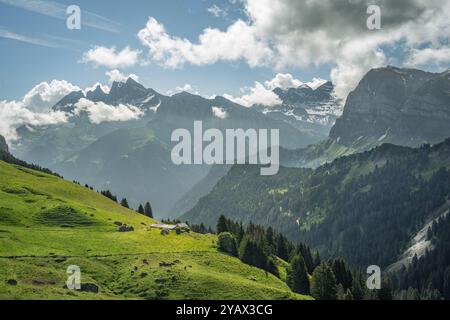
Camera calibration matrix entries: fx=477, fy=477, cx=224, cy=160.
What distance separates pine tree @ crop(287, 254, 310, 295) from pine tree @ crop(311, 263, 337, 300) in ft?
8.61

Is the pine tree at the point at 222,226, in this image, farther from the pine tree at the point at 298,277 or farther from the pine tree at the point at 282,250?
the pine tree at the point at 298,277

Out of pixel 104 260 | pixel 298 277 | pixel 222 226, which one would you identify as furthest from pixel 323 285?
pixel 104 260

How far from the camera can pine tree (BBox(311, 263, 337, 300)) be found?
10909cm

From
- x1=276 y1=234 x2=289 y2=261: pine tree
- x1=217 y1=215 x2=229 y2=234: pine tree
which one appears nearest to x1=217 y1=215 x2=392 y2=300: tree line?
x1=217 y1=215 x2=229 y2=234: pine tree

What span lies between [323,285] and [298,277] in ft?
24.8

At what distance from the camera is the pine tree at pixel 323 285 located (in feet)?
358

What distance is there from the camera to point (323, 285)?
4333 inches

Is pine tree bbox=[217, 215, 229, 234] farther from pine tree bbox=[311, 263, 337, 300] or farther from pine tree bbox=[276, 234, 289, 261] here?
pine tree bbox=[311, 263, 337, 300]

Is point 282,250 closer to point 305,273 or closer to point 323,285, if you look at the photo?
point 305,273

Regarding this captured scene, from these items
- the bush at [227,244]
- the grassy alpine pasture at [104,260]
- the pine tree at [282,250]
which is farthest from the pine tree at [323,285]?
the pine tree at [282,250]

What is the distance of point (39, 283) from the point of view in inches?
2950
